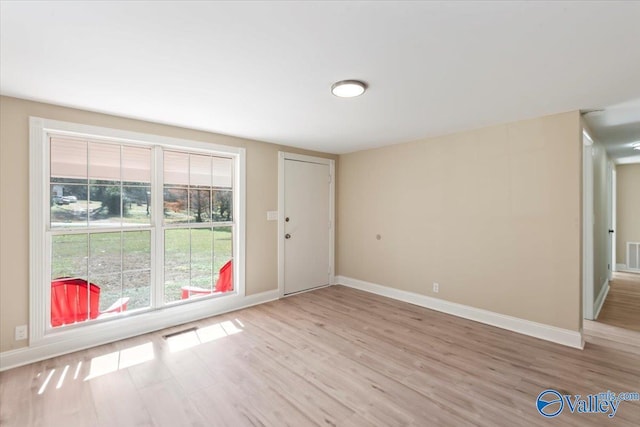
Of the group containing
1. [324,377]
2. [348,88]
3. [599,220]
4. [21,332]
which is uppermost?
[348,88]

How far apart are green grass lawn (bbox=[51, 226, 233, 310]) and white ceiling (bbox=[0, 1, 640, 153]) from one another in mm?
1387

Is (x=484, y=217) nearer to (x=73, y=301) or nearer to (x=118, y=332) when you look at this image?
(x=118, y=332)

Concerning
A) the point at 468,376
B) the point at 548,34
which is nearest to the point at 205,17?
the point at 548,34

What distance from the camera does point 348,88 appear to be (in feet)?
7.55

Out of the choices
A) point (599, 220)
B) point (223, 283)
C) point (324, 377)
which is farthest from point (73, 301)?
point (599, 220)

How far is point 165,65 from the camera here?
201cm

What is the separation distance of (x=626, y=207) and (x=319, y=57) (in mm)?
7709

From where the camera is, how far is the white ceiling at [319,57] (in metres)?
1.47

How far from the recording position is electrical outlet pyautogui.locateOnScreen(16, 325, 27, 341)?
8.52ft

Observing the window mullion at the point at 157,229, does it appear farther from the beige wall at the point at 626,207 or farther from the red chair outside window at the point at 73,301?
the beige wall at the point at 626,207

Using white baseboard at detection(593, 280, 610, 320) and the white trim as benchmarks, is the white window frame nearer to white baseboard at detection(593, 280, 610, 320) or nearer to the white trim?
the white trim

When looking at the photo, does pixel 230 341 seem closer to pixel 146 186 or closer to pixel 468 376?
pixel 146 186

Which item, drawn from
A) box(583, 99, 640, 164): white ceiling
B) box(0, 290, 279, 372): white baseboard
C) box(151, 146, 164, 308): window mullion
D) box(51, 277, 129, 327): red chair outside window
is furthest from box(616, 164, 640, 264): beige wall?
box(51, 277, 129, 327): red chair outside window

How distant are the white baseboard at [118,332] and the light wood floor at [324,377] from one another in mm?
104
